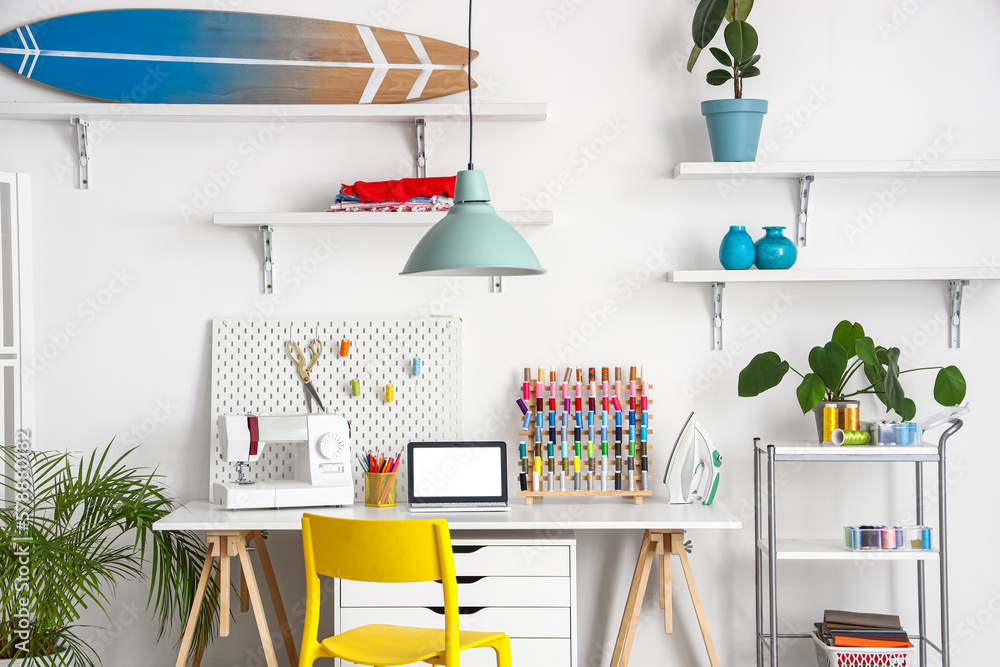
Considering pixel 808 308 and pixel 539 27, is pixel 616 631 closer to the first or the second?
pixel 808 308

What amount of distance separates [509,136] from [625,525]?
1346 mm

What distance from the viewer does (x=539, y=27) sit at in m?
2.81

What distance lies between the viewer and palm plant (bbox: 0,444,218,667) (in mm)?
2332

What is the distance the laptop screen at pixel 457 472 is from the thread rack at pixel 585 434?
13 cm

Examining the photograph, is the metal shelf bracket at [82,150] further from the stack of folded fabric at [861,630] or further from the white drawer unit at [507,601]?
the stack of folded fabric at [861,630]

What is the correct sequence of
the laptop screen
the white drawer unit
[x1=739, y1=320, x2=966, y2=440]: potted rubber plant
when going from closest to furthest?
the white drawer unit → [x1=739, y1=320, x2=966, y2=440]: potted rubber plant → the laptop screen

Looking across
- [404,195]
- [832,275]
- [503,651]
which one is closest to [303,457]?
[404,195]

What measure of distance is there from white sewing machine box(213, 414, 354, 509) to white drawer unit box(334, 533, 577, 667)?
32 cm

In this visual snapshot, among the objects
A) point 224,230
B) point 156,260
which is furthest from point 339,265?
point 156,260

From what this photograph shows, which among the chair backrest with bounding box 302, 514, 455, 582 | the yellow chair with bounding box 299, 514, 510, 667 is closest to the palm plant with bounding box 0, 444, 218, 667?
the yellow chair with bounding box 299, 514, 510, 667

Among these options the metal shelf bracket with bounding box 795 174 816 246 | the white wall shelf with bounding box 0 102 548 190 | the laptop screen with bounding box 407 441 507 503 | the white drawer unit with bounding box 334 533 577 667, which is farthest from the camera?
the metal shelf bracket with bounding box 795 174 816 246

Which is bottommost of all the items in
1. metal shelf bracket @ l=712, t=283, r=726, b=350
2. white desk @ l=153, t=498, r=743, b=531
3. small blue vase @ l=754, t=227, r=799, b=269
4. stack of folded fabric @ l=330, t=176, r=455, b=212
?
white desk @ l=153, t=498, r=743, b=531

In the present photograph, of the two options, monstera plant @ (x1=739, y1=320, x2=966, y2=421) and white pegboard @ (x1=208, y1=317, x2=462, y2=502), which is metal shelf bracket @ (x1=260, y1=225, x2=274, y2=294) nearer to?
white pegboard @ (x1=208, y1=317, x2=462, y2=502)

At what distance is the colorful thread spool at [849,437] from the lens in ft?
8.09
